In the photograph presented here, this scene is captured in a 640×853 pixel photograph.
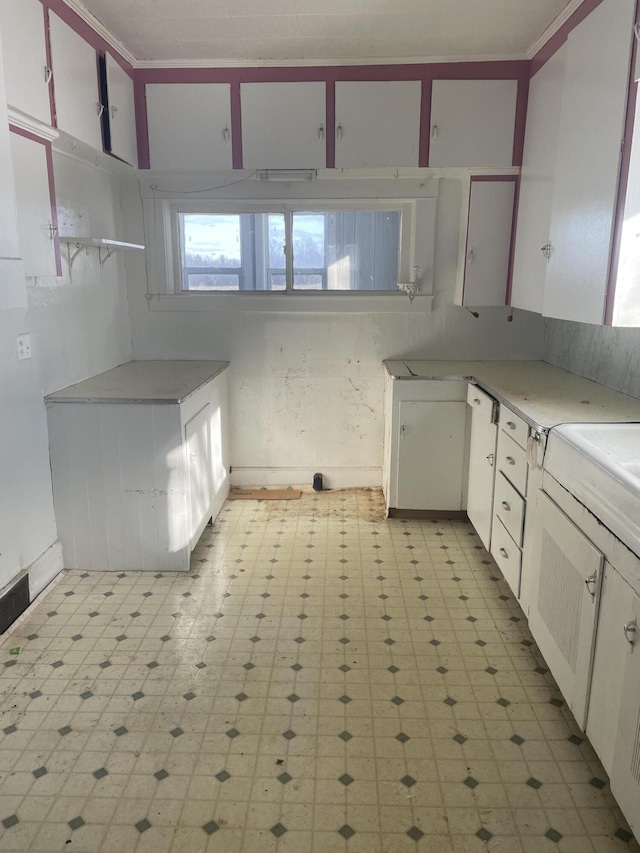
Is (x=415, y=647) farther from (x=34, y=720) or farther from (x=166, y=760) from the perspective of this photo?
(x=34, y=720)

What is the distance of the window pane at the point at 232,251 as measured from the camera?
12.6 feet

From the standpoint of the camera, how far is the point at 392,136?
10.7ft

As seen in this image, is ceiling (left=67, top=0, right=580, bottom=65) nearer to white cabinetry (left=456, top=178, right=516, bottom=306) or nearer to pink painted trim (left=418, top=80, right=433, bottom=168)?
pink painted trim (left=418, top=80, right=433, bottom=168)

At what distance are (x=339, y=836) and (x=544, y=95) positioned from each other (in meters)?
3.13

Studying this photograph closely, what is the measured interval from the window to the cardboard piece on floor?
1.29 meters

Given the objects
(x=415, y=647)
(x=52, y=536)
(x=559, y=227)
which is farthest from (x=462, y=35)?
(x=52, y=536)

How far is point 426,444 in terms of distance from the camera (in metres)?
3.42

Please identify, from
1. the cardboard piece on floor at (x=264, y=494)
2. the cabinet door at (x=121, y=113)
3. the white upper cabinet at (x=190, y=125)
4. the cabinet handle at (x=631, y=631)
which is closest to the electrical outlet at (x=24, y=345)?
the cabinet door at (x=121, y=113)

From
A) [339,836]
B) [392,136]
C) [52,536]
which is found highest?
[392,136]

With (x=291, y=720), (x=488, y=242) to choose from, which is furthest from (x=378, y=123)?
(x=291, y=720)

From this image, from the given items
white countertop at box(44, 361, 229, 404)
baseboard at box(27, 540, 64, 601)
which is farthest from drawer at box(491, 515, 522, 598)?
baseboard at box(27, 540, 64, 601)

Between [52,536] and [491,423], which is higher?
[491,423]

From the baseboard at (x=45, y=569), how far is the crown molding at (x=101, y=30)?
91.9 inches

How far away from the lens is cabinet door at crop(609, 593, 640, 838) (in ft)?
4.56
